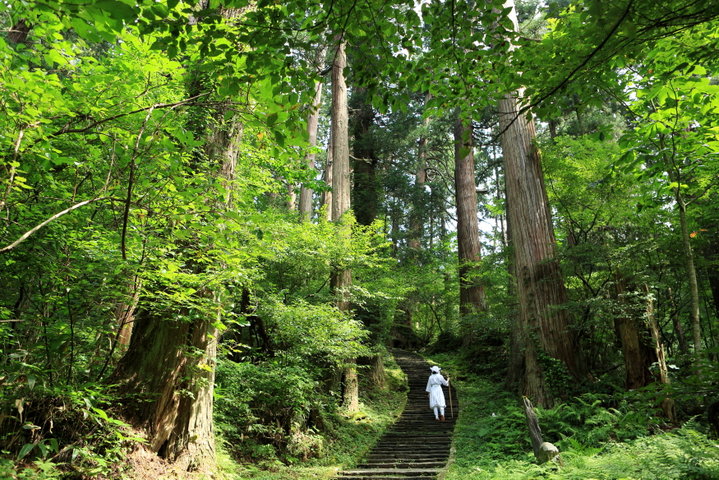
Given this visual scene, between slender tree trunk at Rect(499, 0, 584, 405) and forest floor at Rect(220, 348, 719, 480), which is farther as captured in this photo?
slender tree trunk at Rect(499, 0, 584, 405)

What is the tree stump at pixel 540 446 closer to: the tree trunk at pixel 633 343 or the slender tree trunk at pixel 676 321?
the tree trunk at pixel 633 343

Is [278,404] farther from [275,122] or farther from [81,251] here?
[275,122]

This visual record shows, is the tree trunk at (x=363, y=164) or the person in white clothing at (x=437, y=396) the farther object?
the tree trunk at (x=363, y=164)

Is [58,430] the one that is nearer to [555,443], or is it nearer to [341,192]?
[555,443]

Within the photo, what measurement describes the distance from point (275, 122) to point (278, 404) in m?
5.90

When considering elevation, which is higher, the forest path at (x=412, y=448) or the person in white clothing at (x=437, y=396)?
the person in white clothing at (x=437, y=396)

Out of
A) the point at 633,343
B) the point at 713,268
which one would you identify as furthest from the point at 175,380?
the point at 713,268

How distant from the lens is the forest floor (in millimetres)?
4166

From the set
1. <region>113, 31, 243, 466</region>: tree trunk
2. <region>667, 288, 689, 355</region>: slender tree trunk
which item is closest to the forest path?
<region>113, 31, 243, 466</region>: tree trunk

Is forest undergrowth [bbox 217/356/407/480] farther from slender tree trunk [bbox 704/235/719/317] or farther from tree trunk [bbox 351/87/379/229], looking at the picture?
slender tree trunk [bbox 704/235/719/317]

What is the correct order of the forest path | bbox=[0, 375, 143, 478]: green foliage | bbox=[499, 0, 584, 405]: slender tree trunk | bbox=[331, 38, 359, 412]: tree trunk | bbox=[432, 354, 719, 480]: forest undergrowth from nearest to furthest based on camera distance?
bbox=[0, 375, 143, 478]: green foliage, bbox=[432, 354, 719, 480]: forest undergrowth, the forest path, bbox=[499, 0, 584, 405]: slender tree trunk, bbox=[331, 38, 359, 412]: tree trunk

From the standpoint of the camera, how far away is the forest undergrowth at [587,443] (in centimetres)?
403

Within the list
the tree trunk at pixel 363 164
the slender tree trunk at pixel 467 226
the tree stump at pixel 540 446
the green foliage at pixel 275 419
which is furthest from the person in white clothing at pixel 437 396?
the tree trunk at pixel 363 164

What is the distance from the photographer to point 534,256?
30.5 ft
